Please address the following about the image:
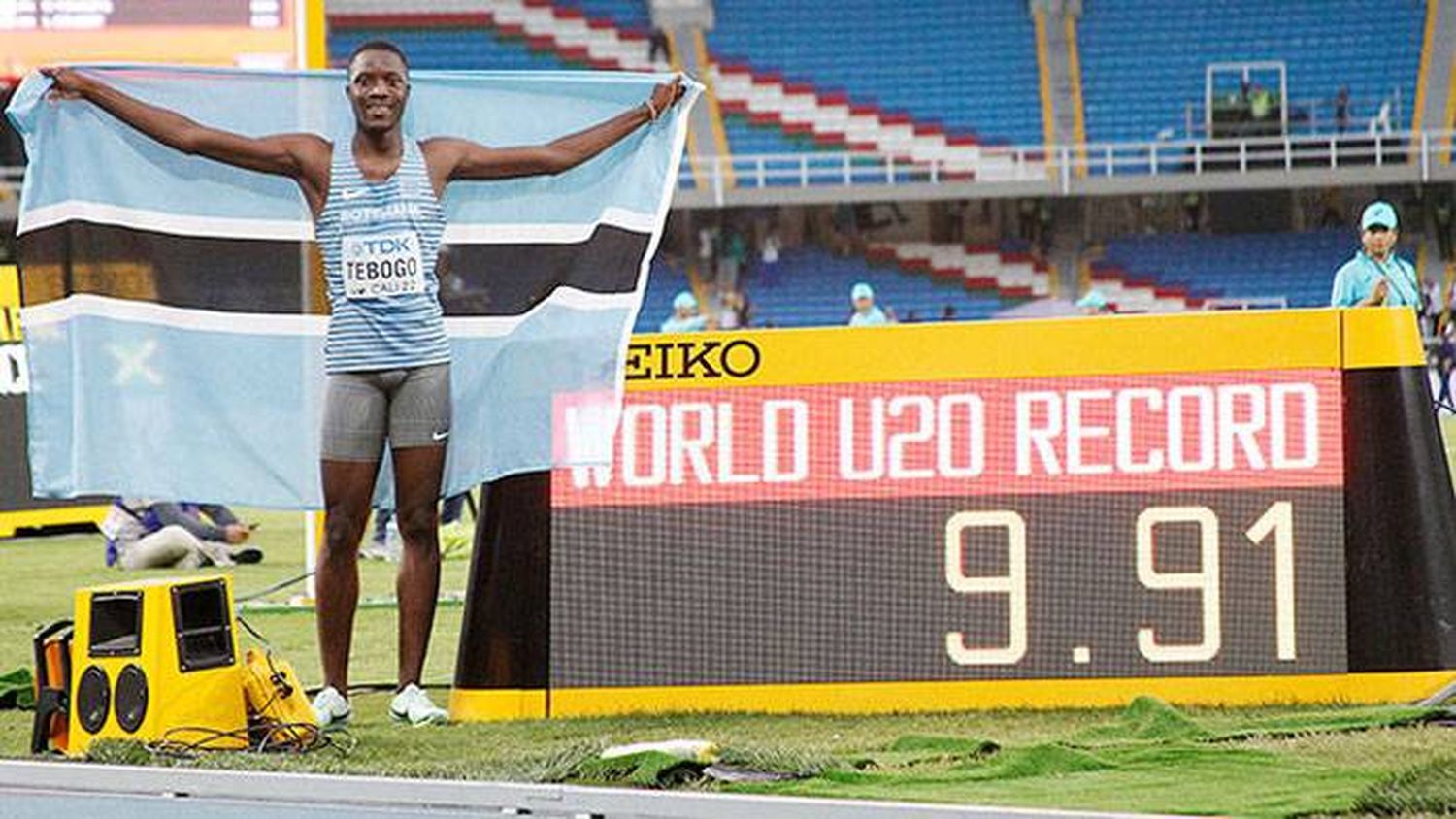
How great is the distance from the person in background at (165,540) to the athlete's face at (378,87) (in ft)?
27.5

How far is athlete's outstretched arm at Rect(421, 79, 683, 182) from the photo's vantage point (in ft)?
25.7

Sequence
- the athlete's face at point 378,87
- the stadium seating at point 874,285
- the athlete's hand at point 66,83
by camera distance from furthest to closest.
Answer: the stadium seating at point 874,285 → the athlete's hand at point 66,83 → the athlete's face at point 378,87

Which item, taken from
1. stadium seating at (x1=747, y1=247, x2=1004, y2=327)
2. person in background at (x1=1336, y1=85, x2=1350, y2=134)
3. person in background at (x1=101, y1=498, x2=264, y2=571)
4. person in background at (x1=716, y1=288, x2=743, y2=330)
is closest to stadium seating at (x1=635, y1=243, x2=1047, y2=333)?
stadium seating at (x1=747, y1=247, x2=1004, y2=327)

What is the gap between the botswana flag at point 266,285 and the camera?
778cm

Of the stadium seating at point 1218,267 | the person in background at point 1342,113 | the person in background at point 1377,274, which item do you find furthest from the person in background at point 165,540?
the person in background at point 1342,113

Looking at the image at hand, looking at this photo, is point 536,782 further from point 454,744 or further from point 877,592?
point 877,592

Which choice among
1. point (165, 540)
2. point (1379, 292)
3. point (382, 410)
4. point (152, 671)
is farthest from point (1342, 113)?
point (152, 671)

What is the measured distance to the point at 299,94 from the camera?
26.3 ft

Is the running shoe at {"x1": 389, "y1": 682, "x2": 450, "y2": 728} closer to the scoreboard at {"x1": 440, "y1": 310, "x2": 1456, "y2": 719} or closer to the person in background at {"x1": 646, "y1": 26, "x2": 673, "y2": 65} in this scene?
the scoreboard at {"x1": 440, "y1": 310, "x2": 1456, "y2": 719}

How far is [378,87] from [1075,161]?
34866 mm

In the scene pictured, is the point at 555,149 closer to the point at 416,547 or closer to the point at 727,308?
the point at 416,547

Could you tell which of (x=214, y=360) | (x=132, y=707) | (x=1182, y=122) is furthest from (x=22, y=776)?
(x=1182, y=122)

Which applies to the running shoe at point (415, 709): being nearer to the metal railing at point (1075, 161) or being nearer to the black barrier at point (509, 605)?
the black barrier at point (509, 605)

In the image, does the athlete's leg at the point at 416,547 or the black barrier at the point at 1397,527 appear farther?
the athlete's leg at the point at 416,547
